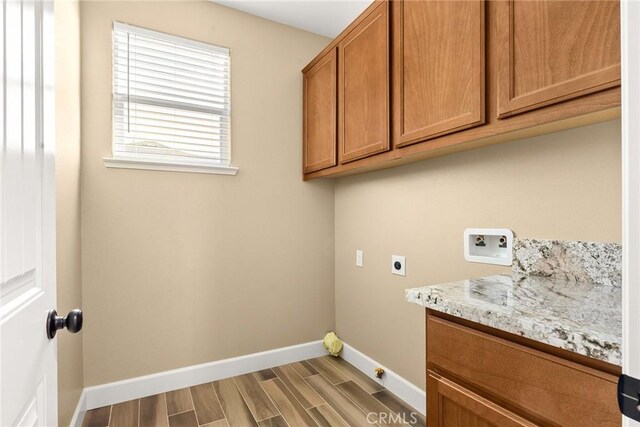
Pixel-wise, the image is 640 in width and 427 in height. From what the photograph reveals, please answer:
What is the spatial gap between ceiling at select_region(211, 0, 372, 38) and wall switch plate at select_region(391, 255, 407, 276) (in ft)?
5.75

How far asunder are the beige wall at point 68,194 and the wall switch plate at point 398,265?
175 centimetres

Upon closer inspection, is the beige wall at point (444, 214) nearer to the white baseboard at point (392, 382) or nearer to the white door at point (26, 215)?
the white baseboard at point (392, 382)

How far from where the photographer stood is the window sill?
1.94 m

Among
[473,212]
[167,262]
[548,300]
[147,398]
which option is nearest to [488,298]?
[548,300]

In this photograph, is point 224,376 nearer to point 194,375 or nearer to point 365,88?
point 194,375

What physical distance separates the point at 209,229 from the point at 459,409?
6.00 feet

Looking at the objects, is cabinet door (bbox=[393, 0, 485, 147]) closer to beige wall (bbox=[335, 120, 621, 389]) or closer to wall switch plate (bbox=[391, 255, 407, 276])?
beige wall (bbox=[335, 120, 621, 389])

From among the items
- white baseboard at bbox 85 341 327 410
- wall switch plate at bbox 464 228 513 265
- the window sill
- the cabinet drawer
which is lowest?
white baseboard at bbox 85 341 327 410

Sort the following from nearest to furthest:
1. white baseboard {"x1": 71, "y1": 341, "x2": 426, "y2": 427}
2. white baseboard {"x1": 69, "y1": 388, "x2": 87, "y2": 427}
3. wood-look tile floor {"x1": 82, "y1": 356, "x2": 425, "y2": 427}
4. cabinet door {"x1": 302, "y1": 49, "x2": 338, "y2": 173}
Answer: white baseboard {"x1": 69, "y1": 388, "x2": 87, "y2": 427} → wood-look tile floor {"x1": 82, "y1": 356, "x2": 425, "y2": 427} → white baseboard {"x1": 71, "y1": 341, "x2": 426, "y2": 427} → cabinet door {"x1": 302, "y1": 49, "x2": 338, "y2": 173}

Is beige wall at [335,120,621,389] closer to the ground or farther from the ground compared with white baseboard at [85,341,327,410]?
farther from the ground

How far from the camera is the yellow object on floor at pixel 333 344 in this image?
8.16 feet

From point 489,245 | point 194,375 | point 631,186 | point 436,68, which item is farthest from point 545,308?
point 194,375

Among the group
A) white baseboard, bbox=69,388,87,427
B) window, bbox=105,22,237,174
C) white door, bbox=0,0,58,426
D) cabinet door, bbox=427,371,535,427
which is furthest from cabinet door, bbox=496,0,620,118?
white baseboard, bbox=69,388,87,427

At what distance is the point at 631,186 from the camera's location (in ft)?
1.29
